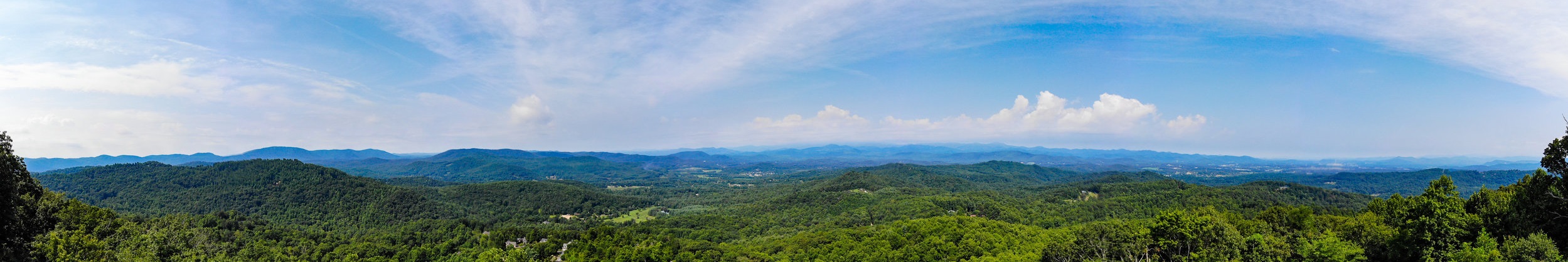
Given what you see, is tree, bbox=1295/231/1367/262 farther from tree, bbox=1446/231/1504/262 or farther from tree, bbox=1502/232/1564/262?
tree, bbox=1502/232/1564/262

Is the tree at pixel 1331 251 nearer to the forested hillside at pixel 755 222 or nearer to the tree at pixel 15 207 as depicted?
the forested hillside at pixel 755 222

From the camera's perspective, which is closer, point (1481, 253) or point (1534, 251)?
point (1534, 251)

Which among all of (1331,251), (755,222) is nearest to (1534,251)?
(1331,251)

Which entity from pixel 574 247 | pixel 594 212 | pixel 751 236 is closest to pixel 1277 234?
pixel 574 247

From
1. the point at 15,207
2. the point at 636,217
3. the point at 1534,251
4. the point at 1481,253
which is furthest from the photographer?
the point at 636,217

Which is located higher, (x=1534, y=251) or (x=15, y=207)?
(x=15, y=207)

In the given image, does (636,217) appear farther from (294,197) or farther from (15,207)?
(15,207)

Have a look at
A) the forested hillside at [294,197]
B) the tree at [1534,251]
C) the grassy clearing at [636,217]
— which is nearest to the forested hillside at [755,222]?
the tree at [1534,251]

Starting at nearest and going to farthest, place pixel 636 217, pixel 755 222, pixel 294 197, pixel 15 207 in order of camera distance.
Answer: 1. pixel 15 207
2. pixel 755 222
3. pixel 294 197
4. pixel 636 217
